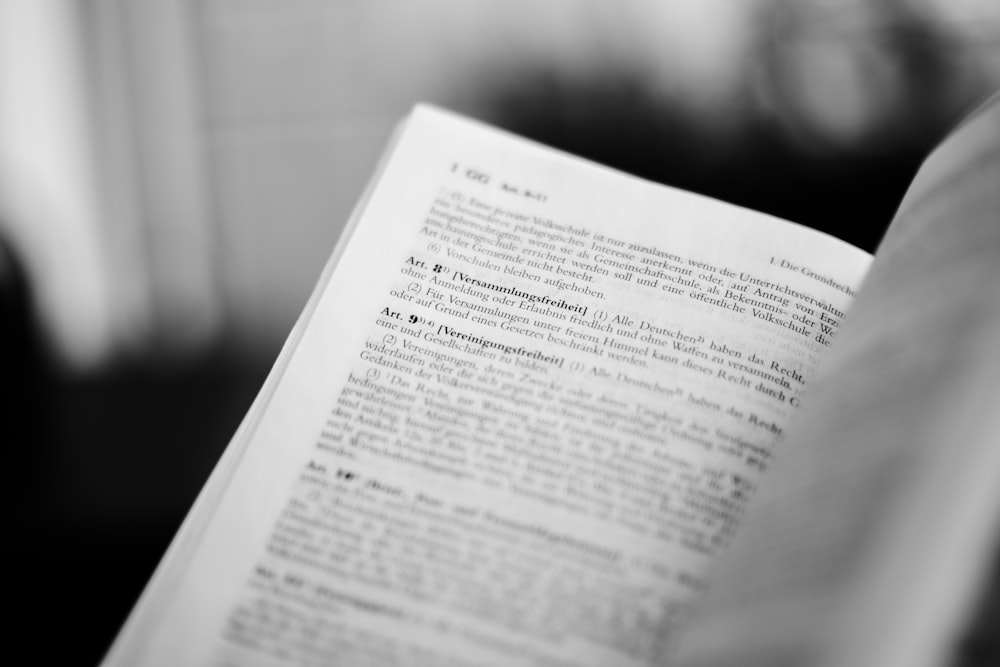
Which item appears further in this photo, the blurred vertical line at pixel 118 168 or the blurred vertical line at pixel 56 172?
the blurred vertical line at pixel 118 168

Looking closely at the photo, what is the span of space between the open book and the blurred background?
0.50m

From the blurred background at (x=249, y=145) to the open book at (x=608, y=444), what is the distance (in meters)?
0.50

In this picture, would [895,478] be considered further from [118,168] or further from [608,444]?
[118,168]

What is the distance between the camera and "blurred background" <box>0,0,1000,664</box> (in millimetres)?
944

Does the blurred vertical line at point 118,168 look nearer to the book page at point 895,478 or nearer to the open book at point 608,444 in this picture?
the open book at point 608,444

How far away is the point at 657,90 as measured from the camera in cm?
116

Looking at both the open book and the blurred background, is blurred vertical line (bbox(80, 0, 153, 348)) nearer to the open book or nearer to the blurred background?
the blurred background

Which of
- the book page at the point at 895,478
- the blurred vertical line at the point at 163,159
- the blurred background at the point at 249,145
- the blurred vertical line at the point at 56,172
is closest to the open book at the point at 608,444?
the book page at the point at 895,478

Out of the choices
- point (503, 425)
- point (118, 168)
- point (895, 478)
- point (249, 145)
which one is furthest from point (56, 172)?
point (895, 478)

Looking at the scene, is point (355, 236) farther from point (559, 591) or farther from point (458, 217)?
point (559, 591)

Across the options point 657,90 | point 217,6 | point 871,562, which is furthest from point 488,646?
point 217,6

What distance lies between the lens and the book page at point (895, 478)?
0.88ft

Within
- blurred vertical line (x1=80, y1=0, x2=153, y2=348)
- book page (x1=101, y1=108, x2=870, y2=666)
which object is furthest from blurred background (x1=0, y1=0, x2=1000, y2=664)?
book page (x1=101, y1=108, x2=870, y2=666)

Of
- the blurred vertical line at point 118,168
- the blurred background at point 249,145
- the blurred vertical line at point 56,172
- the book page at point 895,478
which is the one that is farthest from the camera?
the blurred vertical line at point 118,168
